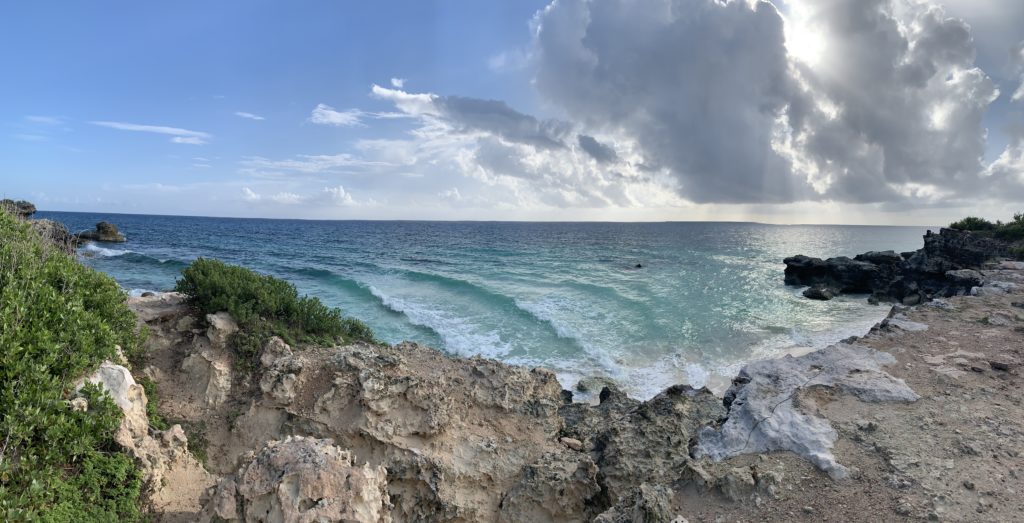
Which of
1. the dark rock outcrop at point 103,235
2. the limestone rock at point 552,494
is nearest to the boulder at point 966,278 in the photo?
the limestone rock at point 552,494

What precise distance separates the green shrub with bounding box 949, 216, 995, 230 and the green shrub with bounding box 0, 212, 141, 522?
45.9m

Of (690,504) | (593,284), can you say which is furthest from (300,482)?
(593,284)

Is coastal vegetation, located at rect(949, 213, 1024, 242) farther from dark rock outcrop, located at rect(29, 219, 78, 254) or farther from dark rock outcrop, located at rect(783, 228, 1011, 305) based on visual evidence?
dark rock outcrop, located at rect(29, 219, 78, 254)

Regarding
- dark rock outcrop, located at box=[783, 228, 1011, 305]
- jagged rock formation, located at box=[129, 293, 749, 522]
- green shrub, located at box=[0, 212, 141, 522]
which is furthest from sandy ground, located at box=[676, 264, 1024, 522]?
dark rock outcrop, located at box=[783, 228, 1011, 305]

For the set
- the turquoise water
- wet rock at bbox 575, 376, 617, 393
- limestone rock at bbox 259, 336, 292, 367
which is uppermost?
limestone rock at bbox 259, 336, 292, 367

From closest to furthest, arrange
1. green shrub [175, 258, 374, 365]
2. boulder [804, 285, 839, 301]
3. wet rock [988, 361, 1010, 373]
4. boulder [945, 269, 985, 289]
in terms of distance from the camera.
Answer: wet rock [988, 361, 1010, 373] → green shrub [175, 258, 374, 365] → boulder [945, 269, 985, 289] → boulder [804, 285, 839, 301]

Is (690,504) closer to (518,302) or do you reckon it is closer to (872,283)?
(518,302)

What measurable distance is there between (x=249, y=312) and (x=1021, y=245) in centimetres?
3589

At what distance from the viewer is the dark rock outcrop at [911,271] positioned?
25.0 meters

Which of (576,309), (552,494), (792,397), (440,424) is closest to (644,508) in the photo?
(552,494)

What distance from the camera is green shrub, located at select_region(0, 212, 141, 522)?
4.49 metres

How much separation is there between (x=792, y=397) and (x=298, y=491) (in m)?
6.98

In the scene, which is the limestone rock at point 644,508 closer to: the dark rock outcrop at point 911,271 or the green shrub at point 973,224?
the dark rock outcrop at point 911,271

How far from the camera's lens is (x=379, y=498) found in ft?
15.2
